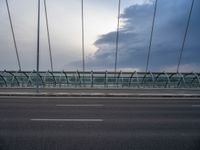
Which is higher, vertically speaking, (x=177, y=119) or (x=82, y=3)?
(x=82, y=3)

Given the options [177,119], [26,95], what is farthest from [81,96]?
[177,119]

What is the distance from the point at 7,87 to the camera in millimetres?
23125

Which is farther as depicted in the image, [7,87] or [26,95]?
[7,87]

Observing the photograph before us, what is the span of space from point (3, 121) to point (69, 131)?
2.48 meters

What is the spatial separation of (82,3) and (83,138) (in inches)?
899

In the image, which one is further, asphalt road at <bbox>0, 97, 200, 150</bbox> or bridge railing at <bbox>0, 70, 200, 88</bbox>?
bridge railing at <bbox>0, 70, 200, 88</bbox>

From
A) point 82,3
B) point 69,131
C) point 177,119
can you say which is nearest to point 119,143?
point 69,131

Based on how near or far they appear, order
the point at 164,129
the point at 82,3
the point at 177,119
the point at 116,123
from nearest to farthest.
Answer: the point at 164,129, the point at 116,123, the point at 177,119, the point at 82,3

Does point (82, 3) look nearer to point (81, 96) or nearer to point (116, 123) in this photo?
point (81, 96)

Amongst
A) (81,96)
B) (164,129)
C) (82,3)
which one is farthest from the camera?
(82,3)

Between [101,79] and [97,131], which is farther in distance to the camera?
[101,79]

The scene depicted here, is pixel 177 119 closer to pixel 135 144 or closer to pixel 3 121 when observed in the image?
pixel 135 144

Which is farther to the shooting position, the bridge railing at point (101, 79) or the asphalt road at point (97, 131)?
the bridge railing at point (101, 79)

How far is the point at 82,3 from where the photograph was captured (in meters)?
28.2
